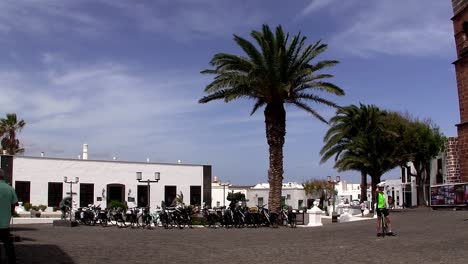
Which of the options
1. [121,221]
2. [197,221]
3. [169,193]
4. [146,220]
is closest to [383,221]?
[146,220]

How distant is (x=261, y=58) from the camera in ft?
92.2

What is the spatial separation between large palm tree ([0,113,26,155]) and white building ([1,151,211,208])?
9.64 meters

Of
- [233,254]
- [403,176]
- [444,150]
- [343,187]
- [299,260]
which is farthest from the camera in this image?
[343,187]

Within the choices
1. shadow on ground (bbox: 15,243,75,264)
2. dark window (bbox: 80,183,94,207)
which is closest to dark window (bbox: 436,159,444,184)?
dark window (bbox: 80,183,94,207)

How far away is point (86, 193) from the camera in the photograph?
53.2m

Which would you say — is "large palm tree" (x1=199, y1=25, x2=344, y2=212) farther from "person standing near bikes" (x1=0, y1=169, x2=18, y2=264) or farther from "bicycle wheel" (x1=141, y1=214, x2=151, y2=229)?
"person standing near bikes" (x1=0, y1=169, x2=18, y2=264)

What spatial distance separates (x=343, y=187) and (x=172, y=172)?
6028 centimetres

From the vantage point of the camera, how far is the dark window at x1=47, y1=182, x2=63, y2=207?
5125 cm

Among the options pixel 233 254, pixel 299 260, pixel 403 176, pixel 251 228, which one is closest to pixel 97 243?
A: pixel 233 254

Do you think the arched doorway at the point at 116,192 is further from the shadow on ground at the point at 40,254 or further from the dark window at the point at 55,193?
the shadow on ground at the point at 40,254

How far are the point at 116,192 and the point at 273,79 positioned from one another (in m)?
31.9

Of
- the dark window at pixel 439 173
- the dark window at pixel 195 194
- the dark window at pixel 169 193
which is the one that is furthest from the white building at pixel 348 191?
the dark window at pixel 169 193

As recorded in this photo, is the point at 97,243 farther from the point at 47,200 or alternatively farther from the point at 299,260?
the point at 47,200

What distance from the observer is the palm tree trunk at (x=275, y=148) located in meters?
28.7
